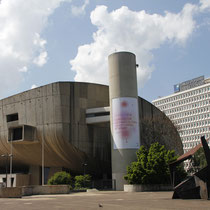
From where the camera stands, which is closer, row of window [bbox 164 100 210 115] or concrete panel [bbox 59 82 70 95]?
concrete panel [bbox 59 82 70 95]

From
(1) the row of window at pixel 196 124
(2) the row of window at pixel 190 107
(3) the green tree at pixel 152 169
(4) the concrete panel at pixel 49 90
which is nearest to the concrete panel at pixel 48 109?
(4) the concrete panel at pixel 49 90

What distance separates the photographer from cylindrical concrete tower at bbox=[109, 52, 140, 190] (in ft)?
131

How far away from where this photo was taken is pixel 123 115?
→ 133 feet

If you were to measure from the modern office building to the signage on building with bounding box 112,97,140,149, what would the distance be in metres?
65.3

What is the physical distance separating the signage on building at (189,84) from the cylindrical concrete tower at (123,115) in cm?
7989

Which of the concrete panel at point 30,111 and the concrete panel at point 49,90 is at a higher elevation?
the concrete panel at point 49,90

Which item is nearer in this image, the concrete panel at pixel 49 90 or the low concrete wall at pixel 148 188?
the low concrete wall at pixel 148 188

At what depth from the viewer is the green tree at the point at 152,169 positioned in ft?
118

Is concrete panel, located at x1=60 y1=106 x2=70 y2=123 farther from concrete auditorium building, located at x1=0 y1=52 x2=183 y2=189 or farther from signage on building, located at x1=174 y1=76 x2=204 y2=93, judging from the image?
signage on building, located at x1=174 y1=76 x2=204 y2=93

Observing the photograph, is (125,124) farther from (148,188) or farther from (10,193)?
(10,193)

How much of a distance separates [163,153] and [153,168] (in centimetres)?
224

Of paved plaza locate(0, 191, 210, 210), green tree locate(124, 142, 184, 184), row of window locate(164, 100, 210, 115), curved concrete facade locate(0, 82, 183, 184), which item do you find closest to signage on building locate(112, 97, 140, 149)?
green tree locate(124, 142, 184, 184)

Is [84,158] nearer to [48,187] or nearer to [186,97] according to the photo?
[48,187]

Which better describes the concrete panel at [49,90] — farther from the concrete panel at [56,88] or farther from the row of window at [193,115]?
the row of window at [193,115]
